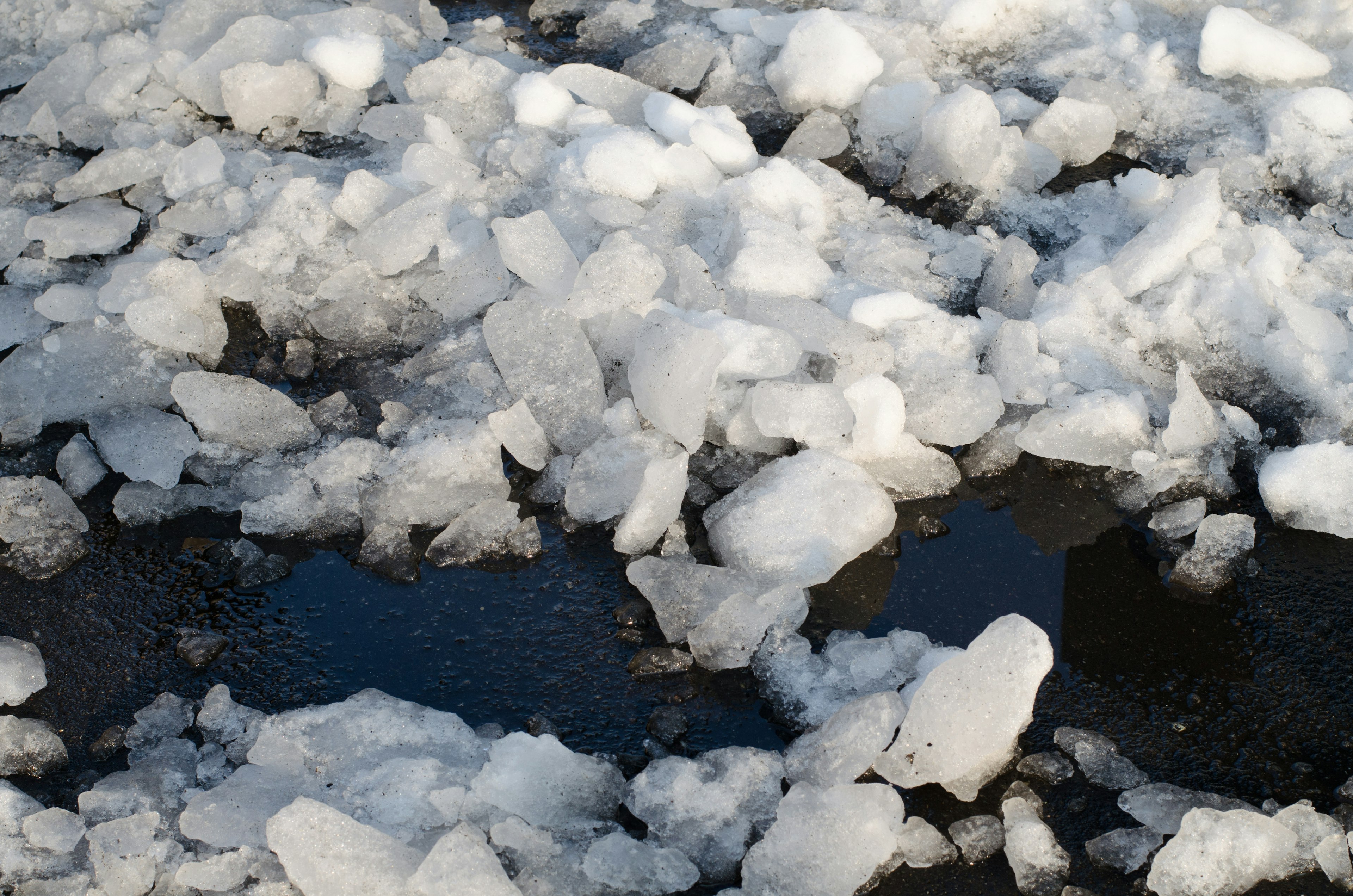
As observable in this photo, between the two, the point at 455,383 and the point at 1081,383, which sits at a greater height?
the point at 1081,383

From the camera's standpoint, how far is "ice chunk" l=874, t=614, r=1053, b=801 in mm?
1583

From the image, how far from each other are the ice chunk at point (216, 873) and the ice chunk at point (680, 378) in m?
0.98

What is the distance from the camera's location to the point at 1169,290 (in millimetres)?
2303

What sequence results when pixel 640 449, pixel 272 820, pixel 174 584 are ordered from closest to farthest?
pixel 272 820
pixel 174 584
pixel 640 449

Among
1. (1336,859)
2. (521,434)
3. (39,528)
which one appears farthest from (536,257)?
(1336,859)

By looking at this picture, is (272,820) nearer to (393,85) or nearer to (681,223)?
(681,223)

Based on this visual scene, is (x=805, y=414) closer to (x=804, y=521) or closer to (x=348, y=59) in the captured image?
(x=804, y=521)

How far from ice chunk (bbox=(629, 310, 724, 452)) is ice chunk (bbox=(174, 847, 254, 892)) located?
985mm

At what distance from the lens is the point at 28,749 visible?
5.52 ft

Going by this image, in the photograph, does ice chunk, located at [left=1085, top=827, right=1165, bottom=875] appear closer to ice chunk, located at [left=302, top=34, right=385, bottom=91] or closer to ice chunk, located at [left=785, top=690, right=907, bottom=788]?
ice chunk, located at [left=785, top=690, right=907, bottom=788]

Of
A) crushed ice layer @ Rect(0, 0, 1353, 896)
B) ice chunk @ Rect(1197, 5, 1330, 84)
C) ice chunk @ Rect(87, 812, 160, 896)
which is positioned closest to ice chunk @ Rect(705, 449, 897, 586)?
crushed ice layer @ Rect(0, 0, 1353, 896)

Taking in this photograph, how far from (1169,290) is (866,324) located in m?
0.63

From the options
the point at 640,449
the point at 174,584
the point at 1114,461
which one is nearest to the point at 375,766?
the point at 174,584

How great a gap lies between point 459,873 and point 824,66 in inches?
87.8
